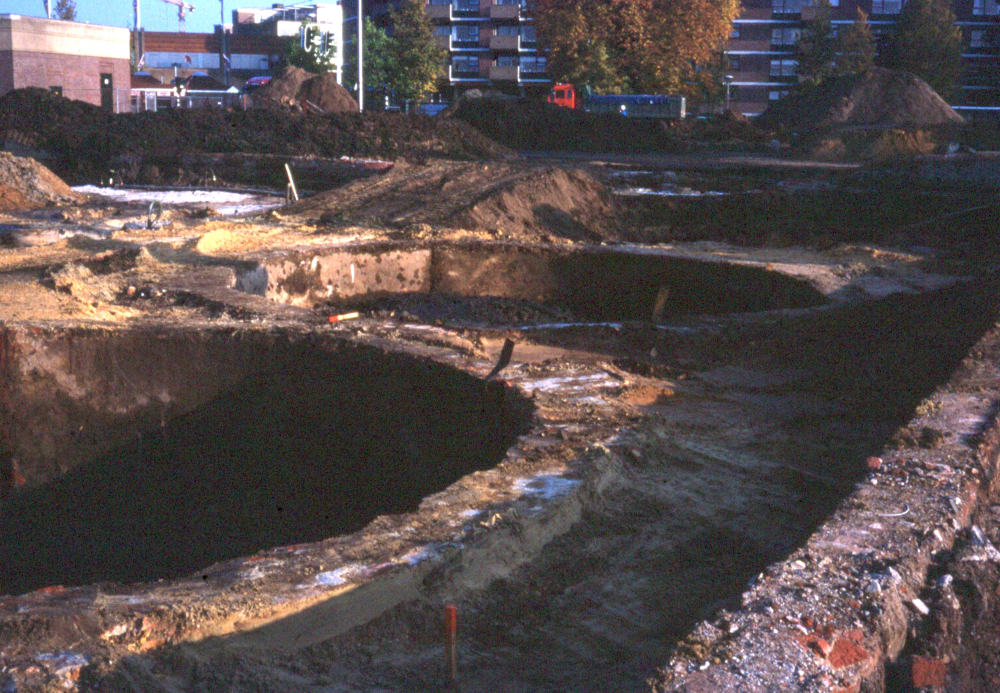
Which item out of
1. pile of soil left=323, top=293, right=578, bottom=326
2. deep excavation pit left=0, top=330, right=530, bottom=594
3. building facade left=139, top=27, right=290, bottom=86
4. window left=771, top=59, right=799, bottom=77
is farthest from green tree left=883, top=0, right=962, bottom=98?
deep excavation pit left=0, top=330, right=530, bottom=594

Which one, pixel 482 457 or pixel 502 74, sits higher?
pixel 502 74

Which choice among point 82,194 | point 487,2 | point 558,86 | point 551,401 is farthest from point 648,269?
point 487,2

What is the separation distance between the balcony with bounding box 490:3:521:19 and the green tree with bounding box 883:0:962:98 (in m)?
22.6

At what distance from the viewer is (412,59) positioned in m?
48.6

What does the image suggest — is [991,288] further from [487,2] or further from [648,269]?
[487,2]

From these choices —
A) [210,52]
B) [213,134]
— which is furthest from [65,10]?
[213,134]

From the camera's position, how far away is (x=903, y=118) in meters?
35.2

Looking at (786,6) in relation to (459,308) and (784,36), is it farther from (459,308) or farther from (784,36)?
(459,308)

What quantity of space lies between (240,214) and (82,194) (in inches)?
207

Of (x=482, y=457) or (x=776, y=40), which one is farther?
(x=776, y=40)

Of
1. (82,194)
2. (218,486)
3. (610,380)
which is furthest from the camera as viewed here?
(82,194)

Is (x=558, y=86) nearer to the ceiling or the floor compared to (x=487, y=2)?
nearer to the floor

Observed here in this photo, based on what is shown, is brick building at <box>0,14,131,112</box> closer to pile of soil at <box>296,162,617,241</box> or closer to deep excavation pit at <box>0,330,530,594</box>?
pile of soil at <box>296,162,617,241</box>

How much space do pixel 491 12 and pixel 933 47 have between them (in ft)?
85.3
